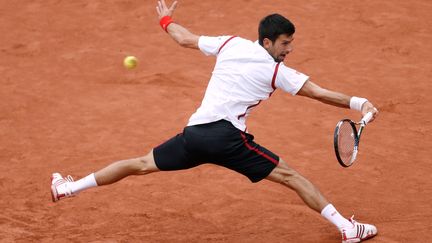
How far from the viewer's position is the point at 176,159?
714 centimetres

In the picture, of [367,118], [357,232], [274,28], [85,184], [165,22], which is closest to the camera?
[367,118]

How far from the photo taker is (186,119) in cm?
1038

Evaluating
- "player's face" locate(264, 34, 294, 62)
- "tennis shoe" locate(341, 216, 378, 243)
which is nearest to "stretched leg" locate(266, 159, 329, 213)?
Answer: "tennis shoe" locate(341, 216, 378, 243)

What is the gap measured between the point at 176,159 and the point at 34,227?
172 cm

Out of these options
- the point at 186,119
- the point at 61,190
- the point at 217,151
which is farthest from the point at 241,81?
the point at 186,119

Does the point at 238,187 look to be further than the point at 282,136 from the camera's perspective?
No

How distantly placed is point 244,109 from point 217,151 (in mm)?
413

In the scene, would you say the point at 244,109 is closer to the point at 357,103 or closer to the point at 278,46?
the point at 278,46

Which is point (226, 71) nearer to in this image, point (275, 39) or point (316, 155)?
point (275, 39)

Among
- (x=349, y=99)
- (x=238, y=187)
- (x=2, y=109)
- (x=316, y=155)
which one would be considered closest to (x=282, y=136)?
(x=316, y=155)

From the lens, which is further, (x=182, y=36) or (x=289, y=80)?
(x=182, y=36)

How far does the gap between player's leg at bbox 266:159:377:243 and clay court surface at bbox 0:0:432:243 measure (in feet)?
0.90

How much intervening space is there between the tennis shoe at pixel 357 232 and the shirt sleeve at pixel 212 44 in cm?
188

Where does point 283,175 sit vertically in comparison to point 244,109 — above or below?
below
